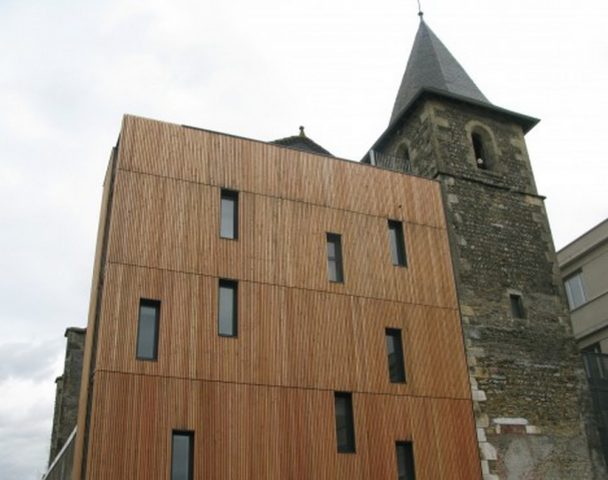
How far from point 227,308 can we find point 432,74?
11.5m

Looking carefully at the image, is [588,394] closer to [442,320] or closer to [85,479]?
[442,320]

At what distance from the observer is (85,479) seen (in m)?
11.6

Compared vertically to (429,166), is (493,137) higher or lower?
higher

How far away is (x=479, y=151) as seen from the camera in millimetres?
20109

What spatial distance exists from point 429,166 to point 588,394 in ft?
23.8

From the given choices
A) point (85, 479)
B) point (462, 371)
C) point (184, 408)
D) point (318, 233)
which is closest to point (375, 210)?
point (318, 233)

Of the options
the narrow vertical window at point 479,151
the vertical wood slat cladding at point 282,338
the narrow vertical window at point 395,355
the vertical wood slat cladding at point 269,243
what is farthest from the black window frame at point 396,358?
the narrow vertical window at point 479,151

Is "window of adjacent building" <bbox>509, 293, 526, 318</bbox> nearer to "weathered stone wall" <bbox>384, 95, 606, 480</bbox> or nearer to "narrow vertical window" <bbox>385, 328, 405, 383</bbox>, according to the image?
"weathered stone wall" <bbox>384, 95, 606, 480</bbox>

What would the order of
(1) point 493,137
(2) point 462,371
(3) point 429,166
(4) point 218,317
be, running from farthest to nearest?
1. (1) point 493,137
2. (3) point 429,166
3. (2) point 462,371
4. (4) point 218,317

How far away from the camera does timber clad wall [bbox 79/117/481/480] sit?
492 inches

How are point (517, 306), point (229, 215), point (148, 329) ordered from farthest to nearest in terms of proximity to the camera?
point (517, 306), point (229, 215), point (148, 329)

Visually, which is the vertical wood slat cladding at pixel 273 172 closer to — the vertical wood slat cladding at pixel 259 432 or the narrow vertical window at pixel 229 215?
the narrow vertical window at pixel 229 215

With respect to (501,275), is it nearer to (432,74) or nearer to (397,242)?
(397,242)

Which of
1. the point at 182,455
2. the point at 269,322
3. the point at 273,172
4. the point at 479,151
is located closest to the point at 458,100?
the point at 479,151
